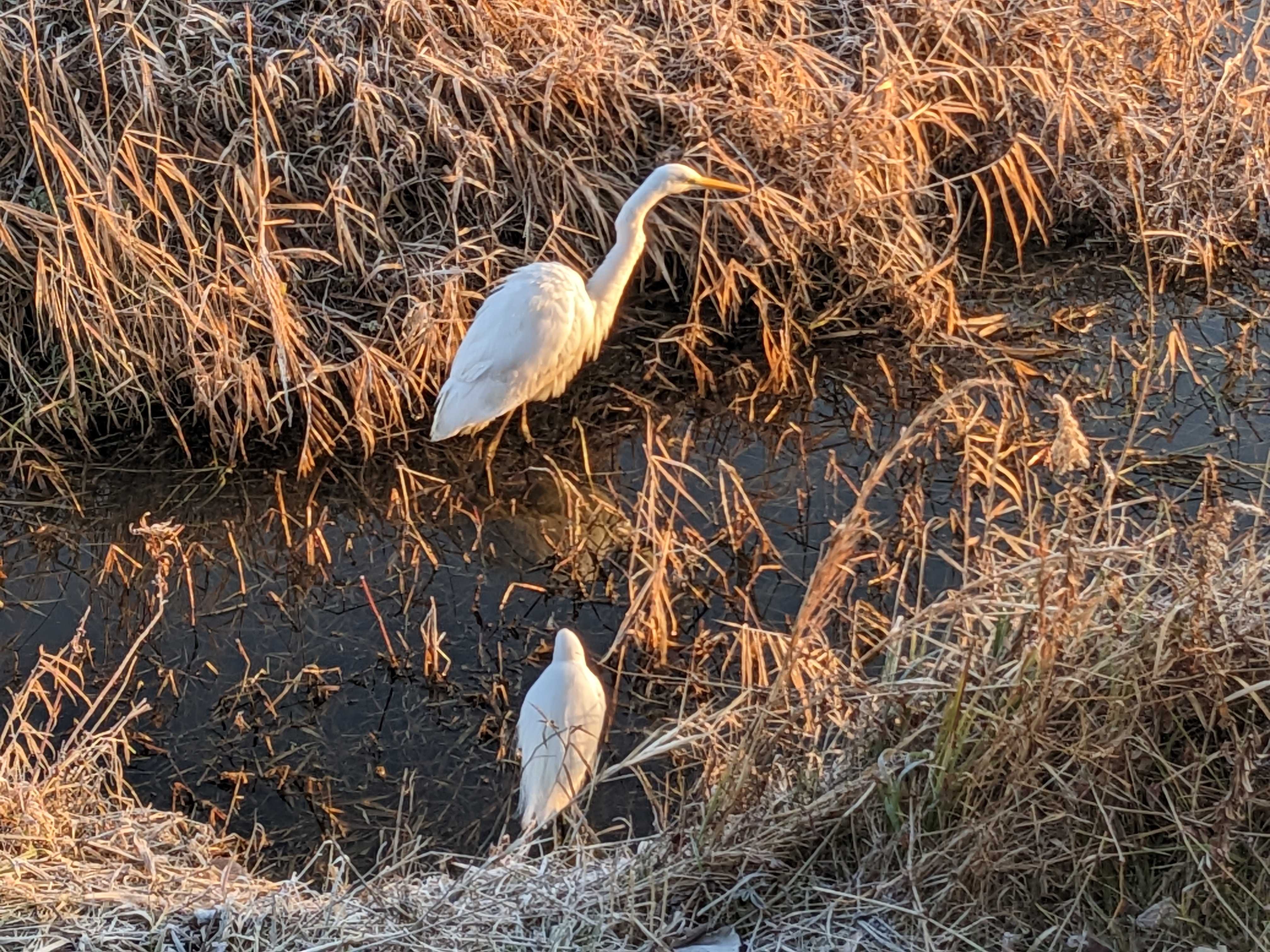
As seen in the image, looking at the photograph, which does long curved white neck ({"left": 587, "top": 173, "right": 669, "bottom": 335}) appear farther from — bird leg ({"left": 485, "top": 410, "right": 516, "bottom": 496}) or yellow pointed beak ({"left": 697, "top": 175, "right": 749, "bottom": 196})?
bird leg ({"left": 485, "top": 410, "right": 516, "bottom": 496})

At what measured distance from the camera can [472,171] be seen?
438cm

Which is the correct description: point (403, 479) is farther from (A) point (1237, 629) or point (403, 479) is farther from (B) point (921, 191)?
(A) point (1237, 629)

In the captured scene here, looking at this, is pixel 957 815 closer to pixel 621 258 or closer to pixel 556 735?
pixel 556 735

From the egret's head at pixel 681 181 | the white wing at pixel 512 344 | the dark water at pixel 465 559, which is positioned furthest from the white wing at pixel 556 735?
the egret's head at pixel 681 181

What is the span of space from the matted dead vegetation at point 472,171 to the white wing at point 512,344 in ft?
0.67

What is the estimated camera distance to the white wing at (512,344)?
3.90 m

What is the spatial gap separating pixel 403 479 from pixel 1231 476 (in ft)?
7.52

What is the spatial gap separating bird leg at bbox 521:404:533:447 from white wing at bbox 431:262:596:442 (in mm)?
194

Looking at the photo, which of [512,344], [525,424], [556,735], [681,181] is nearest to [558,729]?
[556,735]

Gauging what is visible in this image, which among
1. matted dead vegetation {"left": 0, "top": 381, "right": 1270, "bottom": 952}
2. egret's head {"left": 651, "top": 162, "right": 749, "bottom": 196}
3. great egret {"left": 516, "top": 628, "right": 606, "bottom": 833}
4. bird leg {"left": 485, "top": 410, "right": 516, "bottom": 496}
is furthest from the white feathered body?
matted dead vegetation {"left": 0, "top": 381, "right": 1270, "bottom": 952}

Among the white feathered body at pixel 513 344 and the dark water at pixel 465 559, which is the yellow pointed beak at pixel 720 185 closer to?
the white feathered body at pixel 513 344

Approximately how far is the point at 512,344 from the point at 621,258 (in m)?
0.46

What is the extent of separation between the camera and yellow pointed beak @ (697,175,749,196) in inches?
160

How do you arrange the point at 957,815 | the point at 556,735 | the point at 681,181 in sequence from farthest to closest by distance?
1. the point at 681,181
2. the point at 556,735
3. the point at 957,815
